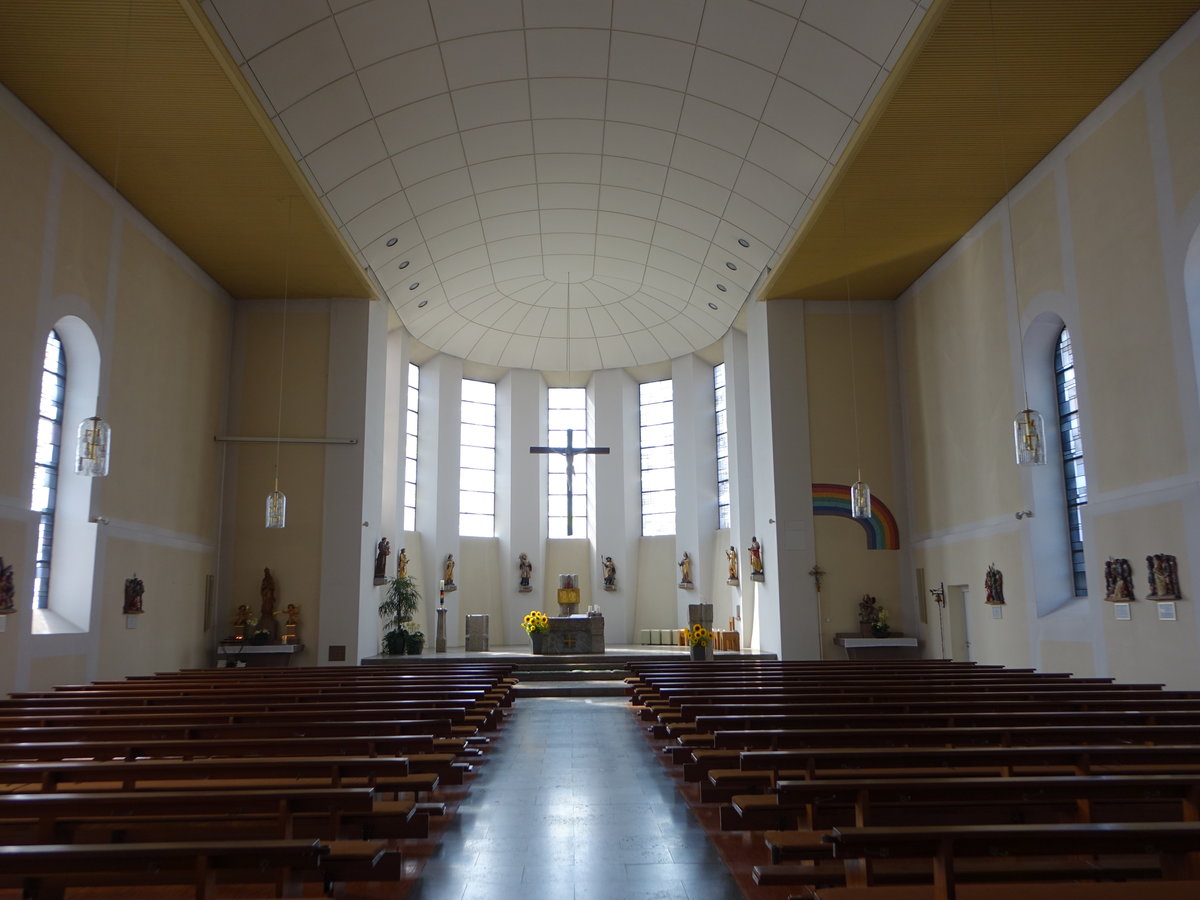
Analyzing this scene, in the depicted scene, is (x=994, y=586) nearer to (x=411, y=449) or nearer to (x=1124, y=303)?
(x=1124, y=303)

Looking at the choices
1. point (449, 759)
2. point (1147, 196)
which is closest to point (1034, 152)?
point (1147, 196)

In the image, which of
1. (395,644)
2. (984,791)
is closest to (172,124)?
(395,644)

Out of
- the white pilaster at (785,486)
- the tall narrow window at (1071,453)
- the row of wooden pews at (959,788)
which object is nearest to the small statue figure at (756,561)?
the white pilaster at (785,486)

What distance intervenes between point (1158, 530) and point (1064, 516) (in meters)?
2.72

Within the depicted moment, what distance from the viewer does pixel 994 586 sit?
41.1 feet

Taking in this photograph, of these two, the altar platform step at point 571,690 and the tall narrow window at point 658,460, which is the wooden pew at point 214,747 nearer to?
the altar platform step at point 571,690

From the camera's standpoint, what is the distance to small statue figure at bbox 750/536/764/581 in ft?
55.6

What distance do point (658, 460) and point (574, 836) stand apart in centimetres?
1794

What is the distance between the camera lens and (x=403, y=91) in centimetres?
1141

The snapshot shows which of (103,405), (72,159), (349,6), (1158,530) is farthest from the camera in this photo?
(103,405)

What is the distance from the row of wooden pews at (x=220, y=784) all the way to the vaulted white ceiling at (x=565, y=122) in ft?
22.1

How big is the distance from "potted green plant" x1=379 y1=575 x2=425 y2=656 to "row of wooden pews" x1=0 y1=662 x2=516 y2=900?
8.76 m

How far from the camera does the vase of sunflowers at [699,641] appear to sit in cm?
1527

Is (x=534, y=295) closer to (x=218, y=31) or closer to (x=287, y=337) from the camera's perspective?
(x=287, y=337)
